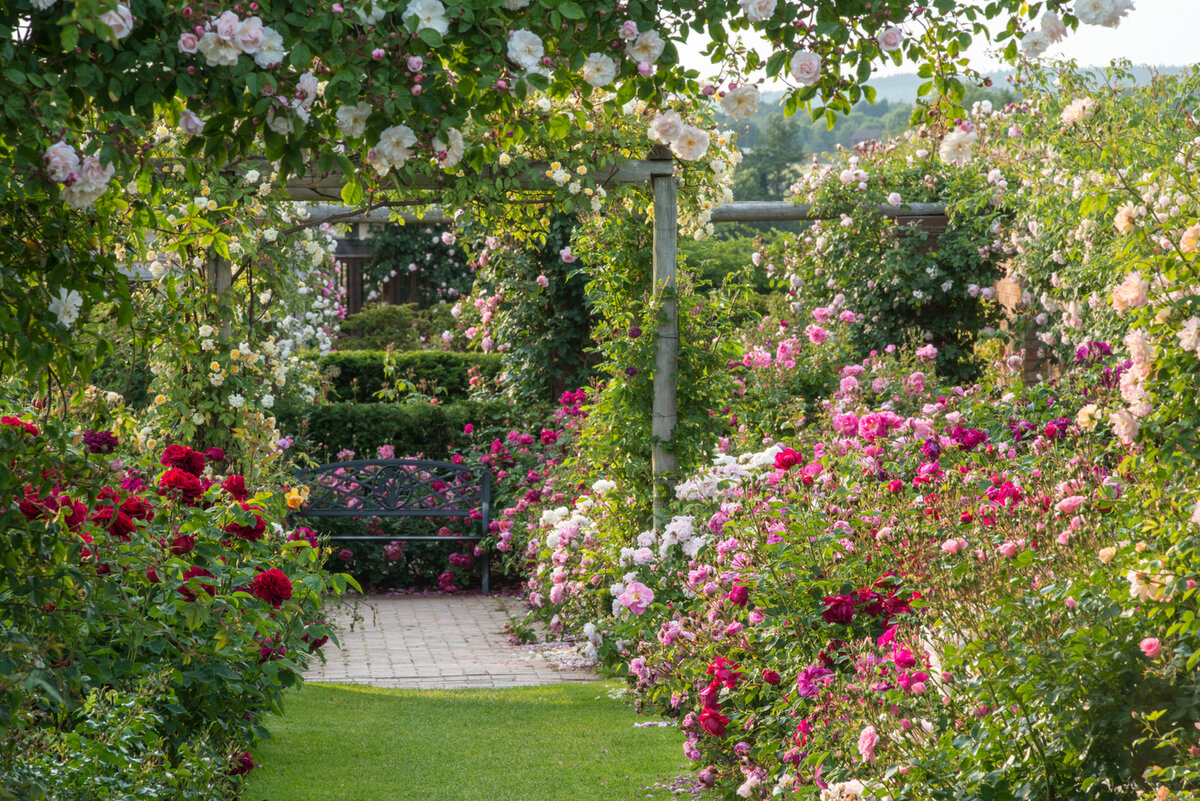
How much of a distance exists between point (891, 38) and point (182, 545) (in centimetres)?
220

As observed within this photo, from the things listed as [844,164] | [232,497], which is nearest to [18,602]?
[232,497]

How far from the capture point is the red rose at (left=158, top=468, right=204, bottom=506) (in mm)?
3029

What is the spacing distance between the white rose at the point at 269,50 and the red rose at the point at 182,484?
61.0 inches

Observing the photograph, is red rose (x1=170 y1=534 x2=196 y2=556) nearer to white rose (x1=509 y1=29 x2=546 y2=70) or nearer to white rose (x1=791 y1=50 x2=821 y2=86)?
white rose (x1=509 y1=29 x2=546 y2=70)

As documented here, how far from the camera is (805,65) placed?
2248 millimetres

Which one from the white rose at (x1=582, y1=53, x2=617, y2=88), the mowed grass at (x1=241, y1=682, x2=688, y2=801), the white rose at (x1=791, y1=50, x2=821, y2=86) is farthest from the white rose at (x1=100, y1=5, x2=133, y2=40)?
the mowed grass at (x1=241, y1=682, x2=688, y2=801)

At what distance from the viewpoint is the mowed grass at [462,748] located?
3.61 m

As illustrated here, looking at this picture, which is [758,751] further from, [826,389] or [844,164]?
[844,164]

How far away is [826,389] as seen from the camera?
764cm

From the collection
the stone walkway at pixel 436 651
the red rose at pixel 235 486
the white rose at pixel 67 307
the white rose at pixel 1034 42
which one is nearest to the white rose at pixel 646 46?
the white rose at pixel 1034 42

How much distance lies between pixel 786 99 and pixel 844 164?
7409mm

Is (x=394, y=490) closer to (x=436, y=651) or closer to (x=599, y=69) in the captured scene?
(x=436, y=651)

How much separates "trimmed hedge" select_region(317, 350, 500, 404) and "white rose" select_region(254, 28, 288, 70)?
31.0 ft

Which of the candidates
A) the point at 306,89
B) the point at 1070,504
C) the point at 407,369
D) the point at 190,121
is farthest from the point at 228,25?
the point at 407,369
